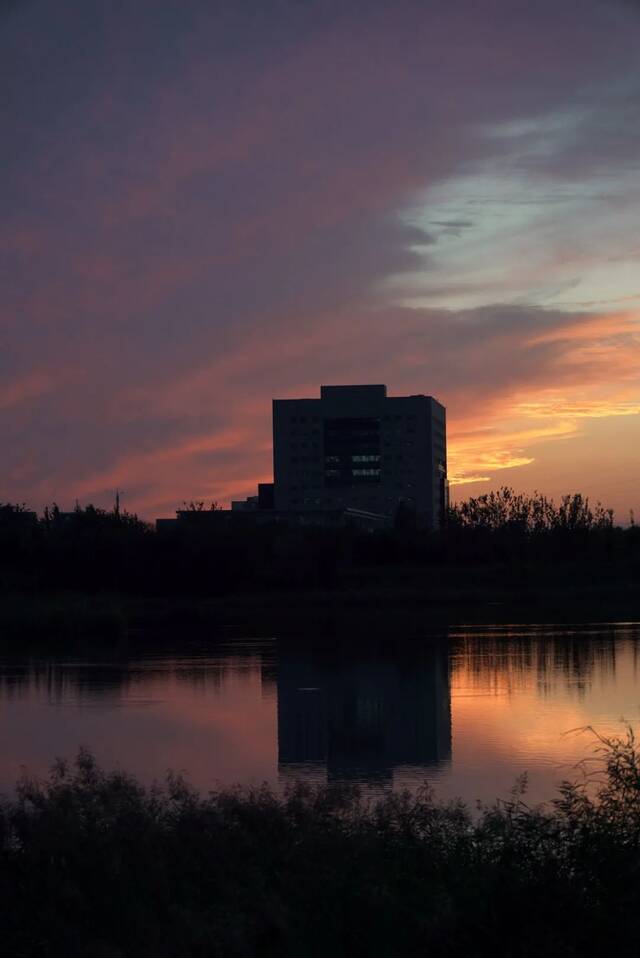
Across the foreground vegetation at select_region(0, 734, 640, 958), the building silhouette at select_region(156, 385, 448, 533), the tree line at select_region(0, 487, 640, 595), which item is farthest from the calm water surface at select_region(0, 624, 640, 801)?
the building silhouette at select_region(156, 385, 448, 533)

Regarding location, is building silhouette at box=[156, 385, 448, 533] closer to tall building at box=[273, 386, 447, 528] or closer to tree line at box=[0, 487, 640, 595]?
tall building at box=[273, 386, 447, 528]

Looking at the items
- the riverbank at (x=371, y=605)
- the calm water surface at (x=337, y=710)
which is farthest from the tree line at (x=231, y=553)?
the calm water surface at (x=337, y=710)

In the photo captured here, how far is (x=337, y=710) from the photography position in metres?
24.1

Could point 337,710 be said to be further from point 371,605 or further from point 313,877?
point 371,605

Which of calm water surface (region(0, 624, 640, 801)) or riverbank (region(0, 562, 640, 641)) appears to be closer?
calm water surface (region(0, 624, 640, 801))

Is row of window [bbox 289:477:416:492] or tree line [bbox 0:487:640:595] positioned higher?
row of window [bbox 289:477:416:492]

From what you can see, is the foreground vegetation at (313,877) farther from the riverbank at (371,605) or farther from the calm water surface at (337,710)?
Result: the riverbank at (371,605)

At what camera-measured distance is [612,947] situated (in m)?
8.69

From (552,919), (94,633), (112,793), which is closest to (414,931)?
(552,919)

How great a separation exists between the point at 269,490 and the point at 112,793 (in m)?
151

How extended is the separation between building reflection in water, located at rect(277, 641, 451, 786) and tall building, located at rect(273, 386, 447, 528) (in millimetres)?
118513

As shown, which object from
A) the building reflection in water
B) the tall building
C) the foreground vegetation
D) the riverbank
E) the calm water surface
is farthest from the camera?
the tall building

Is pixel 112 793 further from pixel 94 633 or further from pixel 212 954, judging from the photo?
pixel 94 633

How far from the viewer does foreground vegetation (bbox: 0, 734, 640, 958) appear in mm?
8602
